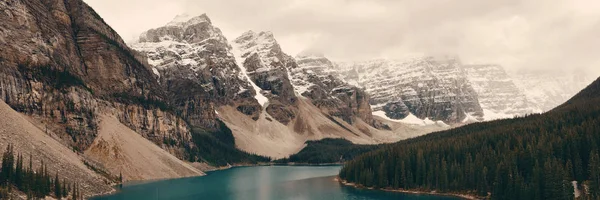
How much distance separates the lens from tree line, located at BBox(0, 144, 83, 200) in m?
100

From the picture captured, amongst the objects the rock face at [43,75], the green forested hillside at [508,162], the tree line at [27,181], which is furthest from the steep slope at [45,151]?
the green forested hillside at [508,162]

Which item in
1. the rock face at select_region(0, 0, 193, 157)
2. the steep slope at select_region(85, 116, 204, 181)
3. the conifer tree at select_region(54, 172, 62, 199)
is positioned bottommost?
the conifer tree at select_region(54, 172, 62, 199)

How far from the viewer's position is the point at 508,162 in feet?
408

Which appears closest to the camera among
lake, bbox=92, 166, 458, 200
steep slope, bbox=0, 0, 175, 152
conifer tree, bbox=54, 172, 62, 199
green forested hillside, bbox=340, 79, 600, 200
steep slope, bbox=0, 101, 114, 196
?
conifer tree, bbox=54, 172, 62, 199

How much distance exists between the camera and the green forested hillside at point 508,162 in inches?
4368

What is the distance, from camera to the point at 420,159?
150m

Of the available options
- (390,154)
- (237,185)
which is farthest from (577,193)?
(237,185)

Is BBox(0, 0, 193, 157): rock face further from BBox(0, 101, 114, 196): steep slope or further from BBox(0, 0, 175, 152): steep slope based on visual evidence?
BBox(0, 101, 114, 196): steep slope

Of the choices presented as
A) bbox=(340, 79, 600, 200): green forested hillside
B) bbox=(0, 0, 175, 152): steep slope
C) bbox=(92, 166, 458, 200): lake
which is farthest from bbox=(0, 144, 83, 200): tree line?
bbox=(340, 79, 600, 200): green forested hillside

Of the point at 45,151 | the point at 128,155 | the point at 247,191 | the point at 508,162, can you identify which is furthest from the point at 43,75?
the point at 508,162

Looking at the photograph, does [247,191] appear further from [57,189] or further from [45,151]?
[57,189]

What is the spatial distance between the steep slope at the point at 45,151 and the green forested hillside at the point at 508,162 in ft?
243

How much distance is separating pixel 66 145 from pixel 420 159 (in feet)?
312

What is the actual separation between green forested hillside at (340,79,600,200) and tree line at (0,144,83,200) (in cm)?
8380
